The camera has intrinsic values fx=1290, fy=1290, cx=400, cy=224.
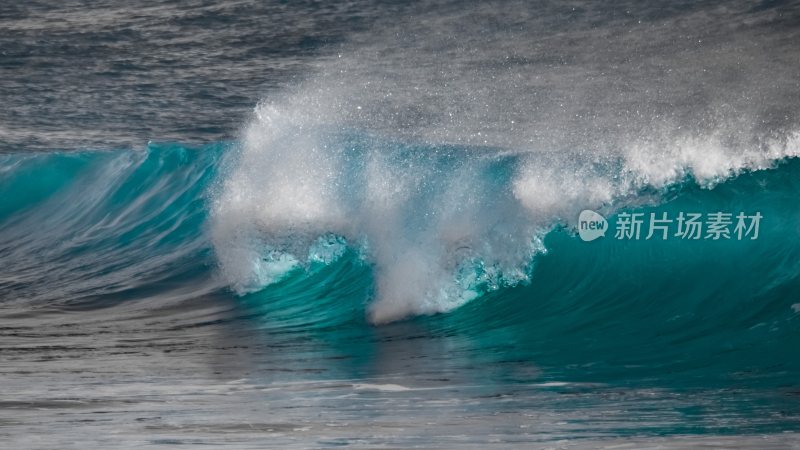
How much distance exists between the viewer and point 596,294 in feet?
27.2

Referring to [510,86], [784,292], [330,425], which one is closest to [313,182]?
[784,292]

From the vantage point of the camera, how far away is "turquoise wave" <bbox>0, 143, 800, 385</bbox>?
671 cm

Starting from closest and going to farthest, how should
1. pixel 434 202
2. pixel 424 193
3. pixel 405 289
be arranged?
pixel 405 289
pixel 434 202
pixel 424 193

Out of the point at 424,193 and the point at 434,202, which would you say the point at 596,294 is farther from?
the point at 424,193

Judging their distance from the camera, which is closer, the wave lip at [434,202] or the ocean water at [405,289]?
the ocean water at [405,289]

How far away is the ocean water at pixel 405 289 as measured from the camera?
513cm

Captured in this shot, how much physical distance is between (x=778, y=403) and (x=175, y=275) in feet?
23.5

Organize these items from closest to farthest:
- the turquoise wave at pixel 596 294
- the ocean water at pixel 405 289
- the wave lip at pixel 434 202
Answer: the ocean water at pixel 405 289
the turquoise wave at pixel 596 294
the wave lip at pixel 434 202

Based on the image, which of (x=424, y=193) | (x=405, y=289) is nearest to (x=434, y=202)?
(x=424, y=193)

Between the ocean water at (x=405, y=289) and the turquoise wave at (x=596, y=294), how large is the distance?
0.8 inches

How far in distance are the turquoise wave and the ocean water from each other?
2 cm

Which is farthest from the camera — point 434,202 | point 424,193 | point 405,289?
point 424,193

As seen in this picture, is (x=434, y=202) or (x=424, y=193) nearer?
(x=434, y=202)

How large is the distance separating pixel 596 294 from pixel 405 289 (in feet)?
4.03
